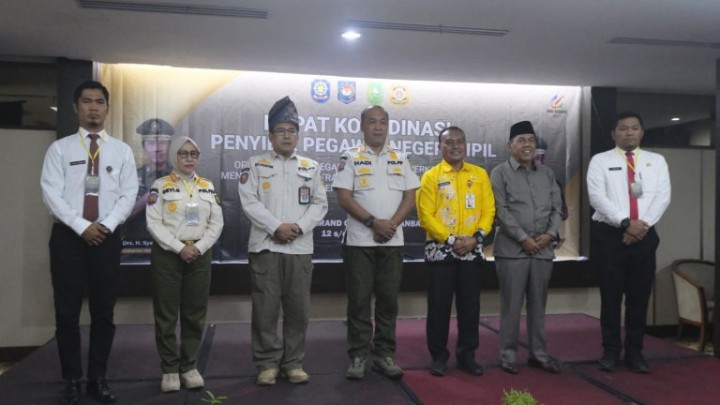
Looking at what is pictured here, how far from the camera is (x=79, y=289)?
2.95m

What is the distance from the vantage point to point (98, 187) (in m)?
3.00

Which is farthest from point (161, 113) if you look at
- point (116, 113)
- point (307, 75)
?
point (307, 75)

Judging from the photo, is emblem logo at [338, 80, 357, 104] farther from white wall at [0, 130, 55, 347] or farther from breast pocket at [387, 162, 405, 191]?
white wall at [0, 130, 55, 347]

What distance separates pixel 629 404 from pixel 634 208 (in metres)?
1.28

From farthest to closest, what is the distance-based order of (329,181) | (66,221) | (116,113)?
(329,181) < (116,113) < (66,221)

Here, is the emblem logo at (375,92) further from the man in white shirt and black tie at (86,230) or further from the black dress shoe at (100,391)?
the black dress shoe at (100,391)

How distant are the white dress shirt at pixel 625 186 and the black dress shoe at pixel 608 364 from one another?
2.97 feet

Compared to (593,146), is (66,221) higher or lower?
lower

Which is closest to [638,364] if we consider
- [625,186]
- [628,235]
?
[628,235]

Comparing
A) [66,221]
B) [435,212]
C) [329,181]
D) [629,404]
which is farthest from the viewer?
[329,181]

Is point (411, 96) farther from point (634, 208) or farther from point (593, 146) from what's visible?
point (634, 208)

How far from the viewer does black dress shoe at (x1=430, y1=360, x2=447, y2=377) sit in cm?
345

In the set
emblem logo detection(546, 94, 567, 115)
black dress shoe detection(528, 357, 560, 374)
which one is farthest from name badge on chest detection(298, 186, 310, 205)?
emblem logo detection(546, 94, 567, 115)

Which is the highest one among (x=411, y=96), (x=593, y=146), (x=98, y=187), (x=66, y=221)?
(x=411, y=96)
